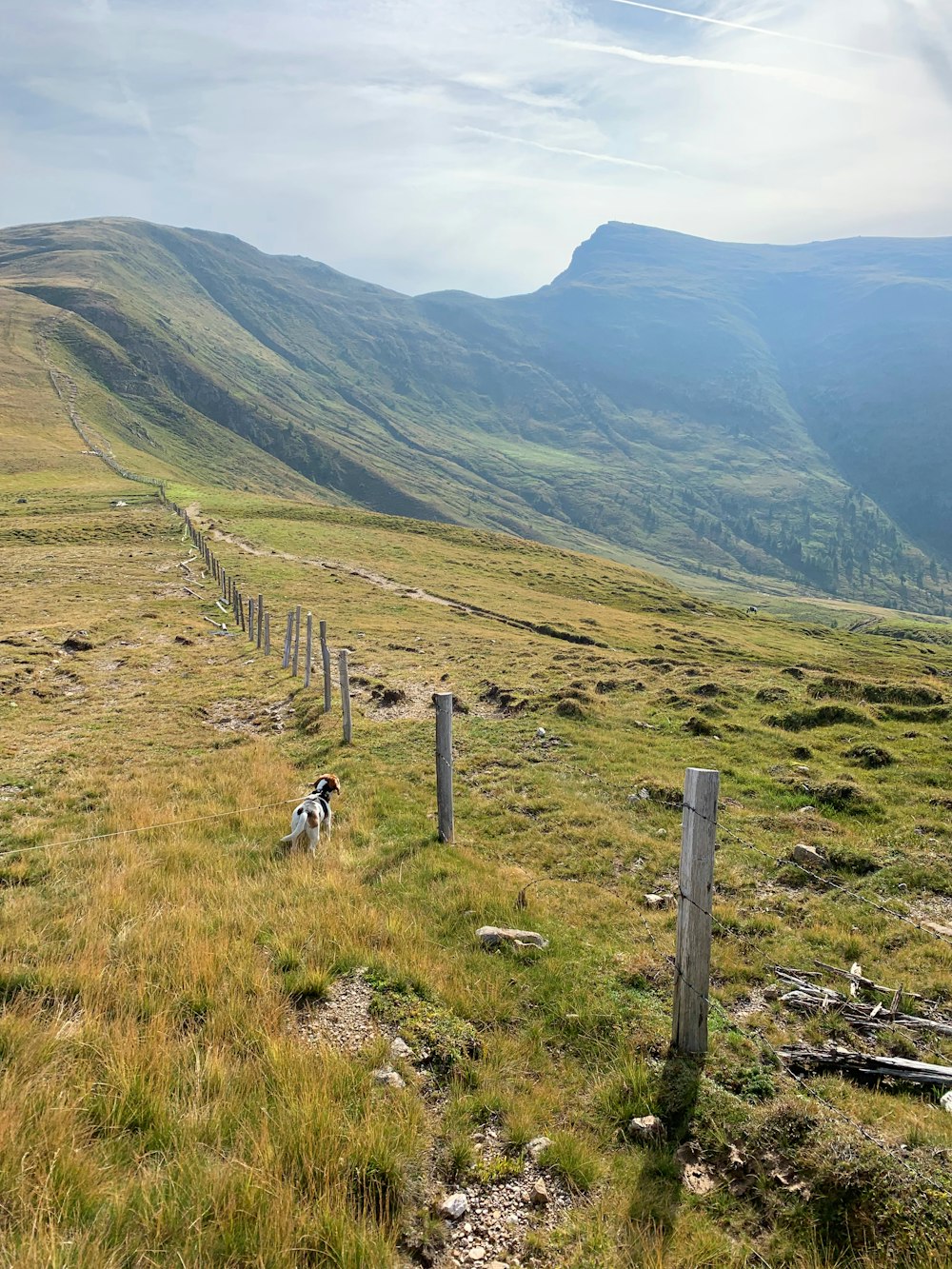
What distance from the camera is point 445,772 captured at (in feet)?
34.4

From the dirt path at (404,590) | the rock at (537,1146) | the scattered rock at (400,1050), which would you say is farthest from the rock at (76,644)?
the rock at (537,1146)

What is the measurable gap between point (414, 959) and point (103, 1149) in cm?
314

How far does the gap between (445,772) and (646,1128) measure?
615 centimetres

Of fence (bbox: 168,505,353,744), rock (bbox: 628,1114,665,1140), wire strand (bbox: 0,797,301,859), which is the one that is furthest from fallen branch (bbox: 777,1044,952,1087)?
fence (bbox: 168,505,353,744)

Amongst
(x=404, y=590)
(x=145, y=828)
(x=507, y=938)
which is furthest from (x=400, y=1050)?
(x=404, y=590)

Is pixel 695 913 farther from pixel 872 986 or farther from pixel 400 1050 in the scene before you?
pixel 872 986

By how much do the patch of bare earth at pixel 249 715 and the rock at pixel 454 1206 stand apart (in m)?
14.2

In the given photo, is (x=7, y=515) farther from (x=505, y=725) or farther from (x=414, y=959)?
(x=414, y=959)

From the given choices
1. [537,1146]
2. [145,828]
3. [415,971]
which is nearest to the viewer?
[537,1146]

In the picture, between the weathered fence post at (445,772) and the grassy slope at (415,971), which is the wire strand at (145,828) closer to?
the grassy slope at (415,971)

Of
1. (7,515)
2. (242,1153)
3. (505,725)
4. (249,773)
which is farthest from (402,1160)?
(7,515)

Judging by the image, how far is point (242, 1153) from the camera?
12.5 feet

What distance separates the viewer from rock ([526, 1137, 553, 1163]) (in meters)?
4.48

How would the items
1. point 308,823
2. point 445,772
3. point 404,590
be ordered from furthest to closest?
point 404,590 < point 445,772 < point 308,823
